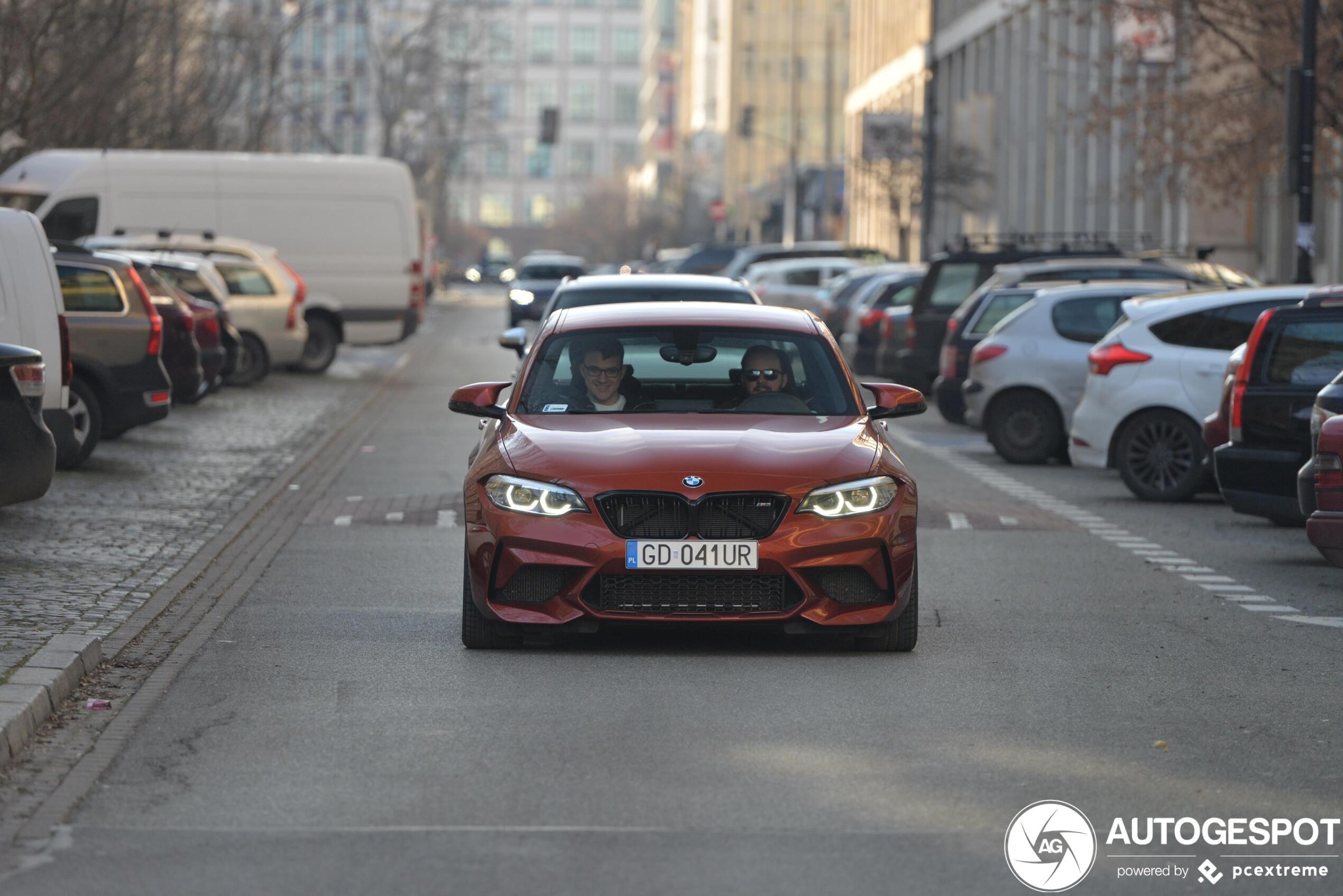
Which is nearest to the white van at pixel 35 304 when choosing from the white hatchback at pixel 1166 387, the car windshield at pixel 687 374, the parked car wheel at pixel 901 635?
the car windshield at pixel 687 374

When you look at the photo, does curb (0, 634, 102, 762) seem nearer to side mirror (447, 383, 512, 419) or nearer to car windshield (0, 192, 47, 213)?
side mirror (447, 383, 512, 419)

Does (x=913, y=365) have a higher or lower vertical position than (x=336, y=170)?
lower

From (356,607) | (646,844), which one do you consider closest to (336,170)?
(356,607)

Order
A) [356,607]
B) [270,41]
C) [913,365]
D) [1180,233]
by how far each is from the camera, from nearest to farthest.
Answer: [356,607] → [913,365] → [1180,233] → [270,41]

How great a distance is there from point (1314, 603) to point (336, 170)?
953 inches

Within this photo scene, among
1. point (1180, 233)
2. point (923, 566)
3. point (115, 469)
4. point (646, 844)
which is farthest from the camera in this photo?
point (1180, 233)

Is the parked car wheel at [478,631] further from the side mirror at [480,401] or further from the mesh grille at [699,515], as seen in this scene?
the side mirror at [480,401]

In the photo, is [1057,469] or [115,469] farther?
[1057,469]

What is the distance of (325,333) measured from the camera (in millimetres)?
33625

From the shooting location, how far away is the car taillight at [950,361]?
2238cm

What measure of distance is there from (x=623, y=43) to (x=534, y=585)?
19278 centimetres

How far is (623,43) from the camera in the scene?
652 feet

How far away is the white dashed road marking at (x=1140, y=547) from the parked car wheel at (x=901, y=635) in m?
2.19

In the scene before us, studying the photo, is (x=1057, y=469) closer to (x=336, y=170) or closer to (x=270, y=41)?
(x=336, y=170)
